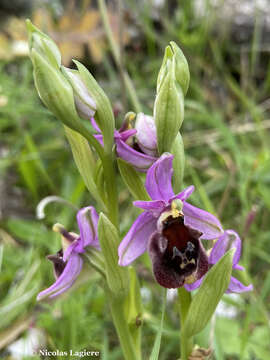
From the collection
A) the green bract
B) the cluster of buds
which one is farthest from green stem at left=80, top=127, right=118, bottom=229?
the green bract

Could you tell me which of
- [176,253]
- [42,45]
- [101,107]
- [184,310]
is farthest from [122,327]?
[42,45]

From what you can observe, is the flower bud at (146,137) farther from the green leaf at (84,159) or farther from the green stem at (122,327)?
the green stem at (122,327)

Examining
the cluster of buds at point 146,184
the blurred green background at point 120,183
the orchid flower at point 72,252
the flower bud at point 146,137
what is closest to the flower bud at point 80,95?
the cluster of buds at point 146,184

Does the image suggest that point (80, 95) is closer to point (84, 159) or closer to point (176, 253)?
point (84, 159)

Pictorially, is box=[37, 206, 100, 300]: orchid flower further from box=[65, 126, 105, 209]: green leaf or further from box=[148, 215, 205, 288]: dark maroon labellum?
box=[148, 215, 205, 288]: dark maroon labellum

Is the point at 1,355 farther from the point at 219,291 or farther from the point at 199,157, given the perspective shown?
the point at 199,157

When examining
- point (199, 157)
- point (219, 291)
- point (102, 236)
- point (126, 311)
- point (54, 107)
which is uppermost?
point (54, 107)

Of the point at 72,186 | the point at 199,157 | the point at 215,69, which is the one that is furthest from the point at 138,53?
the point at 72,186
